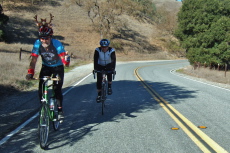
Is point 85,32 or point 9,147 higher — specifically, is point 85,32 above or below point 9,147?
above

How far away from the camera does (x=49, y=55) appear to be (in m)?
5.70

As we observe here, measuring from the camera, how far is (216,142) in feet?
17.7

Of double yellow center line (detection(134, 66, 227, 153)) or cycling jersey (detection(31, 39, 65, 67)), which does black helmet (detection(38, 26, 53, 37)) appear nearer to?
cycling jersey (detection(31, 39, 65, 67))

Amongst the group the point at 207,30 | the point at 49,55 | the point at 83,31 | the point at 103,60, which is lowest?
the point at 103,60

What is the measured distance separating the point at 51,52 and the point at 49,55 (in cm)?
8

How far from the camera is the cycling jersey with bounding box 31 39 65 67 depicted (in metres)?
5.55

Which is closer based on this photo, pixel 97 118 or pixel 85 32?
pixel 97 118

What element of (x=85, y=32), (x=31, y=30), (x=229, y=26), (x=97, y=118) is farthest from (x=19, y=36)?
(x=97, y=118)

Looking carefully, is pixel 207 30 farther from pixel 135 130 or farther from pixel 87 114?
pixel 135 130

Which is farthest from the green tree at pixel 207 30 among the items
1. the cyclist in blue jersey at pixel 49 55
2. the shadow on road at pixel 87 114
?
the cyclist in blue jersey at pixel 49 55

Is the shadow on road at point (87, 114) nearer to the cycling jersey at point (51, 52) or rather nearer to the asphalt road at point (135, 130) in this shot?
the asphalt road at point (135, 130)

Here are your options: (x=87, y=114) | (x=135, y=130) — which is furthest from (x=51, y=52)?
(x=87, y=114)

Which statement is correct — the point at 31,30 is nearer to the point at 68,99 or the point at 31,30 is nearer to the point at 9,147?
the point at 68,99

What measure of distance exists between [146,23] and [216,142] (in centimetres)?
9469
